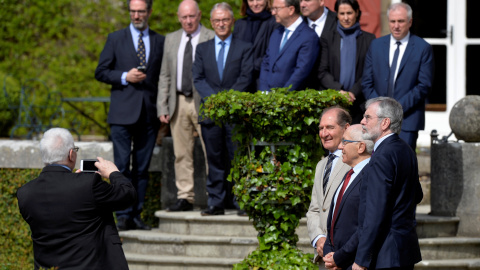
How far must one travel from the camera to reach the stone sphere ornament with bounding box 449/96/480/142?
848cm

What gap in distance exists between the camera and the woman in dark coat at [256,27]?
8.77m

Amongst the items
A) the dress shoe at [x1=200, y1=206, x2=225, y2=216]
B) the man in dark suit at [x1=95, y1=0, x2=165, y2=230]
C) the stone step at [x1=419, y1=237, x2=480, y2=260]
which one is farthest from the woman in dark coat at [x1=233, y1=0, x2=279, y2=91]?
the stone step at [x1=419, y1=237, x2=480, y2=260]

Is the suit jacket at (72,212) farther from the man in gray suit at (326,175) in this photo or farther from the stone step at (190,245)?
the stone step at (190,245)

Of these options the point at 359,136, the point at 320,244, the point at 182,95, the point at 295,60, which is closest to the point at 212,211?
the point at 182,95

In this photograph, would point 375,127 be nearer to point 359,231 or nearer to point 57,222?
point 359,231

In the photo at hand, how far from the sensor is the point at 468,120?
8492mm

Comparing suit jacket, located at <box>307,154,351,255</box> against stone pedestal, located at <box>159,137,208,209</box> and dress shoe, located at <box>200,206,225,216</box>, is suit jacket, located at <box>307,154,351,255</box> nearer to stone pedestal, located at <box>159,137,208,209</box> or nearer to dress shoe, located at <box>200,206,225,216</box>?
dress shoe, located at <box>200,206,225,216</box>

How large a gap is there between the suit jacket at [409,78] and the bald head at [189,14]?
183 centimetres

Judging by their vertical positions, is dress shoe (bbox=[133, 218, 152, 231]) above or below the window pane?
below

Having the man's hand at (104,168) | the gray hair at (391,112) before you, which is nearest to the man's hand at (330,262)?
the gray hair at (391,112)

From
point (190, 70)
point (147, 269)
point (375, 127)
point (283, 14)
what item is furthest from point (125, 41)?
point (375, 127)

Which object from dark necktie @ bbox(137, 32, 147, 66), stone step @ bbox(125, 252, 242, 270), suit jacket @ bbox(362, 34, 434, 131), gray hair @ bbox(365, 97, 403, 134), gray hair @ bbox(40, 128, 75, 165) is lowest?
stone step @ bbox(125, 252, 242, 270)

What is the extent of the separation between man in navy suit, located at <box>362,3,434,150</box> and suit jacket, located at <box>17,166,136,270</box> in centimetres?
310

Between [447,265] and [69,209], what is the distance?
3705 mm
